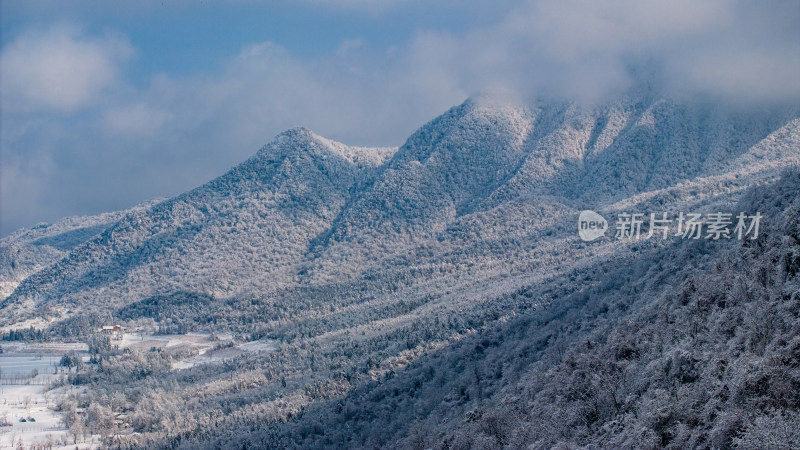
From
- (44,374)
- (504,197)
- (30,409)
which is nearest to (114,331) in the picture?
(44,374)

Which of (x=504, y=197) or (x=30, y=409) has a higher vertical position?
(x=504, y=197)

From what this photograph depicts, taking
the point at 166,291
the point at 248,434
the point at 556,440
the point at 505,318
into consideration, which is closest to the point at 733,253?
the point at 556,440

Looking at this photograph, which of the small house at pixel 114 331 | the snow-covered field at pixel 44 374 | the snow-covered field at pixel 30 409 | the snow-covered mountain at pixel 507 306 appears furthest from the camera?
the small house at pixel 114 331

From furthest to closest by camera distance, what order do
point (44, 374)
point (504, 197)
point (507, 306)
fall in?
point (504, 197), point (44, 374), point (507, 306)

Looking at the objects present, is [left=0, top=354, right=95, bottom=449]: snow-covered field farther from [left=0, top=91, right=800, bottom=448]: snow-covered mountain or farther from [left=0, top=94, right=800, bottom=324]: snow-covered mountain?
[left=0, top=94, right=800, bottom=324]: snow-covered mountain

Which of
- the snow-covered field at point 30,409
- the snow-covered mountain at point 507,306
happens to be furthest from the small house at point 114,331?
the snow-covered field at point 30,409

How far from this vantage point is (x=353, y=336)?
9956 centimetres

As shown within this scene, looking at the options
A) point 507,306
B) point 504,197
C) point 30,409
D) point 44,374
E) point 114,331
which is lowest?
point 30,409

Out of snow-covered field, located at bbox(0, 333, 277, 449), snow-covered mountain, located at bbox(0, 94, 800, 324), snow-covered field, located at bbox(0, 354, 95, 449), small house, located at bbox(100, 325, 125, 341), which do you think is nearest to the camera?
snow-covered field, located at bbox(0, 354, 95, 449)

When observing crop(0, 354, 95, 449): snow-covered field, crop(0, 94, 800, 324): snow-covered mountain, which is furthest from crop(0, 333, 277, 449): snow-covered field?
crop(0, 94, 800, 324): snow-covered mountain

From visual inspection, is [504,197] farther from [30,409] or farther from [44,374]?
[30,409]

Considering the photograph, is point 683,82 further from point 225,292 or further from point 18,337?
point 18,337

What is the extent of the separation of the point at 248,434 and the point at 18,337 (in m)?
118

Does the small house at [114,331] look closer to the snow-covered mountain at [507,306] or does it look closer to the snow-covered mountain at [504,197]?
the snow-covered mountain at [507,306]
